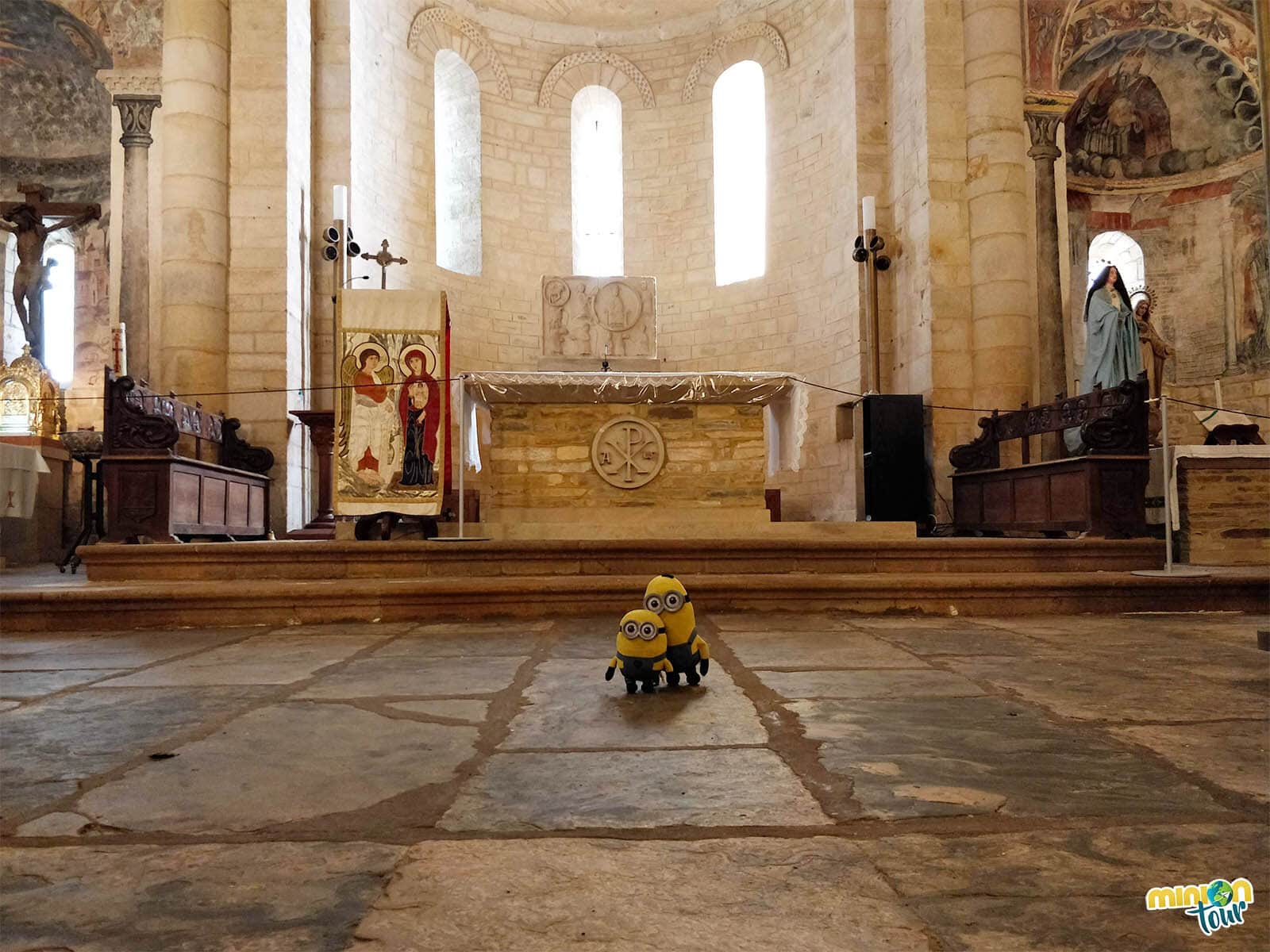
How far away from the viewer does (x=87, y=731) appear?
2.23 meters

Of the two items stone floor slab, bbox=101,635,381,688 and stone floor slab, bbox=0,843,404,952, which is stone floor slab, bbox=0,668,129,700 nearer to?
stone floor slab, bbox=101,635,381,688

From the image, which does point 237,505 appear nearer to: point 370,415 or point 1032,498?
point 370,415

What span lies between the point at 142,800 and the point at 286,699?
0.93m

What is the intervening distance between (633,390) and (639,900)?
211 inches

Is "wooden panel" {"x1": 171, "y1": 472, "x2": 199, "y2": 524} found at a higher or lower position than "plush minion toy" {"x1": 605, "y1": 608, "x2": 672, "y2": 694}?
higher

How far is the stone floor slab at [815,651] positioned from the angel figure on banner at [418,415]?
3.01 m

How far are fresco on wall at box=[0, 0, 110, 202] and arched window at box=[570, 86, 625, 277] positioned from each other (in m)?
6.82

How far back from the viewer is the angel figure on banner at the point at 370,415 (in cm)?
618

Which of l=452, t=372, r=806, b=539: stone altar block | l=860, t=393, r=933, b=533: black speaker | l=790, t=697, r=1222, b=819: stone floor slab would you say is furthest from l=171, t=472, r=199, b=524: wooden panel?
l=860, t=393, r=933, b=533: black speaker

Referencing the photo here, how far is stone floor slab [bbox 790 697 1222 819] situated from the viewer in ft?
5.08

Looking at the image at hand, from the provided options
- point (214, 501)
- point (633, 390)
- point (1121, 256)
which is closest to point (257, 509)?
point (214, 501)

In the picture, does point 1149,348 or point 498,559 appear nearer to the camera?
point 498,559

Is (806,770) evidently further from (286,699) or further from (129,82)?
(129,82)

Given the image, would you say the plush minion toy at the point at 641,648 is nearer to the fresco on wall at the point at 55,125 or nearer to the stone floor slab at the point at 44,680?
the stone floor slab at the point at 44,680
